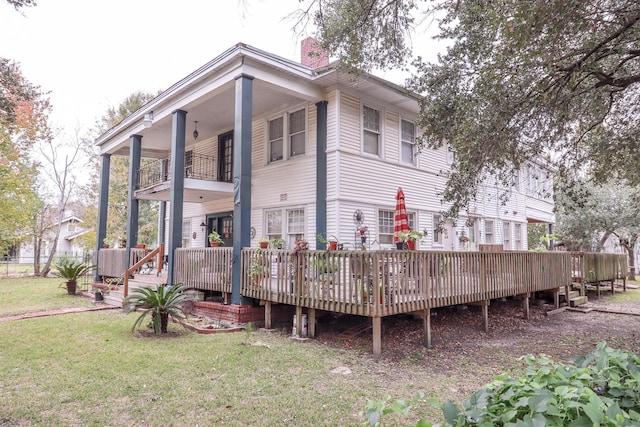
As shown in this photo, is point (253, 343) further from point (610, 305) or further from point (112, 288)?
point (610, 305)

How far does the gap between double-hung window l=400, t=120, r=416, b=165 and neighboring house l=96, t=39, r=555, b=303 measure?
1.4 inches

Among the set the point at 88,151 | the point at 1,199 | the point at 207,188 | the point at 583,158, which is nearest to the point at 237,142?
the point at 207,188

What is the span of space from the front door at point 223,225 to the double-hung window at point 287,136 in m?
3.05

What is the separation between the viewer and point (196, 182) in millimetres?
11523

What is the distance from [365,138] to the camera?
11406mm

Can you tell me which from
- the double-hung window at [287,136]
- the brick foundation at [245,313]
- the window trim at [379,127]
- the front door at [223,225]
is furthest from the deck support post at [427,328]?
the front door at [223,225]

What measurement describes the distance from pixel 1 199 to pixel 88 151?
28.0ft

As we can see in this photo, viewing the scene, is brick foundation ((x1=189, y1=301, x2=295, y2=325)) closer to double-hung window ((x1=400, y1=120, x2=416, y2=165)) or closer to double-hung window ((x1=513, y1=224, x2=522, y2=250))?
double-hung window ((x1=400, y1=120, x2=416, y2=165))

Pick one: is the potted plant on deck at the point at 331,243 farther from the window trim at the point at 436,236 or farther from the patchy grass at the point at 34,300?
the patchy grass at the point at 34,300

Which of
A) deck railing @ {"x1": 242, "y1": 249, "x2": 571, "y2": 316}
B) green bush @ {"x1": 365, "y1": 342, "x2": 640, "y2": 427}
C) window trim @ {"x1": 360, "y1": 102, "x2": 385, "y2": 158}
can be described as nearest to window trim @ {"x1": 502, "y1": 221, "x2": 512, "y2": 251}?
deck railing @ {"x1": 242, "y1": 249, "x2": 571, "y2": 316}

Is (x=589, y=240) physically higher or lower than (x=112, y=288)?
higher

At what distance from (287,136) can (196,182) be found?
10.00 feet

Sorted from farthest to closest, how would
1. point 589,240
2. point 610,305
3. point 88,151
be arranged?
point 88,151 < point 589,240 < point 610,305

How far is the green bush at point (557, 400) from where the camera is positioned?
1.40m
